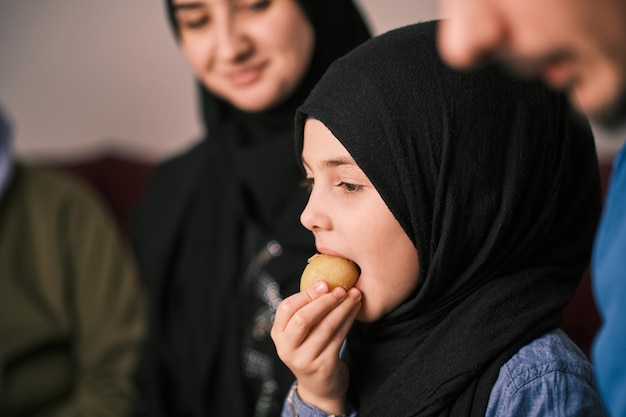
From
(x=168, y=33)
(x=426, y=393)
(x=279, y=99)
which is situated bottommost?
(x=426, y=393)

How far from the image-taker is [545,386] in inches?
32.9

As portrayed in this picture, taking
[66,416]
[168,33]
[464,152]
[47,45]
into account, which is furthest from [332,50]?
[47,45]

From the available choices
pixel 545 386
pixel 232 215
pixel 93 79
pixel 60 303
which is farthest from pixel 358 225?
pixel 93 79

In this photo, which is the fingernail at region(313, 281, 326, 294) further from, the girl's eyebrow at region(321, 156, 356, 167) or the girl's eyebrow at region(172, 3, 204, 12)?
the girl's eyebrow at region(172, 3, 204, 12)

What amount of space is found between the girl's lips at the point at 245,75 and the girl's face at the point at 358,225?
20.2 inches

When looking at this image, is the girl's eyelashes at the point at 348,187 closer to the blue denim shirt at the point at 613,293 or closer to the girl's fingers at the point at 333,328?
the girl's fingers at the point at 333,328

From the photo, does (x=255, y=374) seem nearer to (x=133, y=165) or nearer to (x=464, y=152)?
(x=464, y=152)

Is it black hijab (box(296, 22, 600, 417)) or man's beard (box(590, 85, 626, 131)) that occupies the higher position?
man's beard (box(590, 85, 626, 131))

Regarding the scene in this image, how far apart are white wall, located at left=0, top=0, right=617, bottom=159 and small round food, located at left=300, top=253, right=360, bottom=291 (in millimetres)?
1568

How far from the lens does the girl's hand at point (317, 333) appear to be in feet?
2.86

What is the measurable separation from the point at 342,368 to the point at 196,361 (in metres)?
0.72

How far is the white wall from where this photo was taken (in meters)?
2.46

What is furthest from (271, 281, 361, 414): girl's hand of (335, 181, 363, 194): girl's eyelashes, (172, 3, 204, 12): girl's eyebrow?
(172, 3, 204, 12): girl's eyebrow

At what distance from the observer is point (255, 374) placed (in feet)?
4.62
